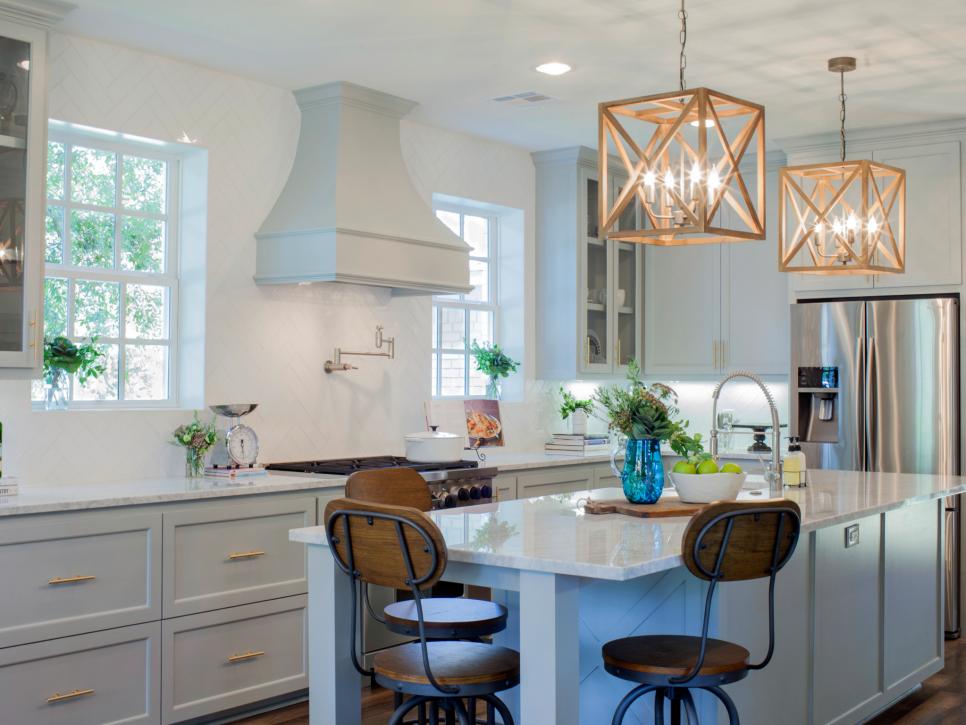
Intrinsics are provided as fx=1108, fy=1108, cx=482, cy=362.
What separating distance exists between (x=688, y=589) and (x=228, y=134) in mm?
2904

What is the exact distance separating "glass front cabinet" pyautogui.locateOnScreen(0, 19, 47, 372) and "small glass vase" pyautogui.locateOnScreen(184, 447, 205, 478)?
82cm

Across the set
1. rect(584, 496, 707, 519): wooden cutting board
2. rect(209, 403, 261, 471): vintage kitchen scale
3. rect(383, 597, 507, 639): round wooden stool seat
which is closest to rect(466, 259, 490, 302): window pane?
rect(209, 403, 261, 471): vintage kitchen scale

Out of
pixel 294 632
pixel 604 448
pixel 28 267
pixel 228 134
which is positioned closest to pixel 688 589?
pixel 294 632

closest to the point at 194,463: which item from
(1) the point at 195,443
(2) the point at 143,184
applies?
(1) the point at 195,443

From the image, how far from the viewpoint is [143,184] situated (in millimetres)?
4770

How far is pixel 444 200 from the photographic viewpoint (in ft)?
20.2

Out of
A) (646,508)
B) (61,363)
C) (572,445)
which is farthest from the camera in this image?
(572,445)

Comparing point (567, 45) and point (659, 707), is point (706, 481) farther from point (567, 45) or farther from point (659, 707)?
point (567, 45)

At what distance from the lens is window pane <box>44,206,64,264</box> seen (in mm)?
4438

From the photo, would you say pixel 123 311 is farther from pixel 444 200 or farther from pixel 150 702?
pixel 444 200

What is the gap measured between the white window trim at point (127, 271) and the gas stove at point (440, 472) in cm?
65

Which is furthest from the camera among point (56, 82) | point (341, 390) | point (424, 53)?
point (341, 390)

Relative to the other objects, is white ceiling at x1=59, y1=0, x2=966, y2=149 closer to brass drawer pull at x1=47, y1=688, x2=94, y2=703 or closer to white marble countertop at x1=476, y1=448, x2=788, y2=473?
white marble countertop at x1=476, y1=448, x2=788, y2=473

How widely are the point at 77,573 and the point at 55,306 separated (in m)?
1.26
